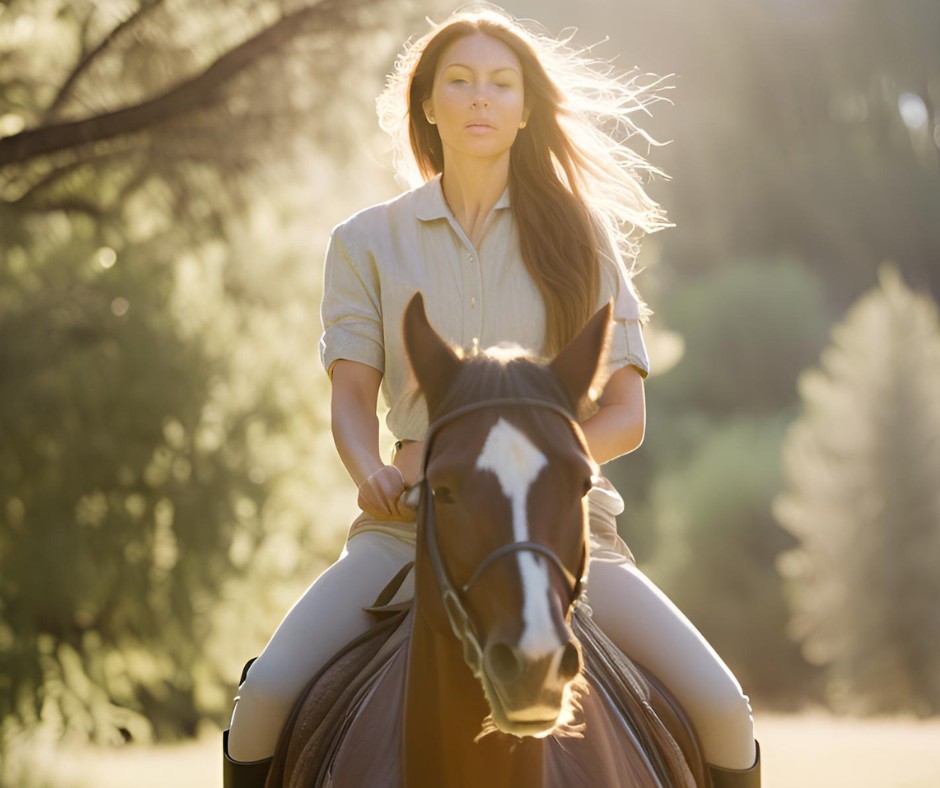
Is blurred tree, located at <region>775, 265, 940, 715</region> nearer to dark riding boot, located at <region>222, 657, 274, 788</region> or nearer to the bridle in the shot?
dark riding boot, located at <region>222, 657, 274, 788</region>

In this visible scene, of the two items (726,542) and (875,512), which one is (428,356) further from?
(726,542)

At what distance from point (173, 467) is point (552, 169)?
7397 mm

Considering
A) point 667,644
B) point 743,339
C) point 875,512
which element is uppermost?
point 743,339

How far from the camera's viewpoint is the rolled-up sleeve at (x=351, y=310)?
2900 millimetres

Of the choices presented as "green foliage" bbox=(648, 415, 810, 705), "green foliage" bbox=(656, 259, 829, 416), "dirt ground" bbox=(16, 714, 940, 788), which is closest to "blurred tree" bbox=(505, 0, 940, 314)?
"green foliage" bbox=(656, 259, 829, 416)

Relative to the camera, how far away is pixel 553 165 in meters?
3.11

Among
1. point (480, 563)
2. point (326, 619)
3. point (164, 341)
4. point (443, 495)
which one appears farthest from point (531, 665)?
point (164, 341)

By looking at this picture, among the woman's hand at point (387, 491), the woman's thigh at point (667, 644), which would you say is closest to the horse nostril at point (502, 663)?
the woman's hand at point (387, 491)

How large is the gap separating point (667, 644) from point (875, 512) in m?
28.4

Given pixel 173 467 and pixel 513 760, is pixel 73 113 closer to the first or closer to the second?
pixel 173 467

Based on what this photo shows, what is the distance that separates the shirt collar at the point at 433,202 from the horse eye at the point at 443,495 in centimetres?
120

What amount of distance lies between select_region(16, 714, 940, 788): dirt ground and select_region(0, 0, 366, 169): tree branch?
5.43 m

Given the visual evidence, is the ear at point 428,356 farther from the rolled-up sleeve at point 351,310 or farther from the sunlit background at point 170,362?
the sunlit background at point 170,362

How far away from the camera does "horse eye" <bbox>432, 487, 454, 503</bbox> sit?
1.93m
